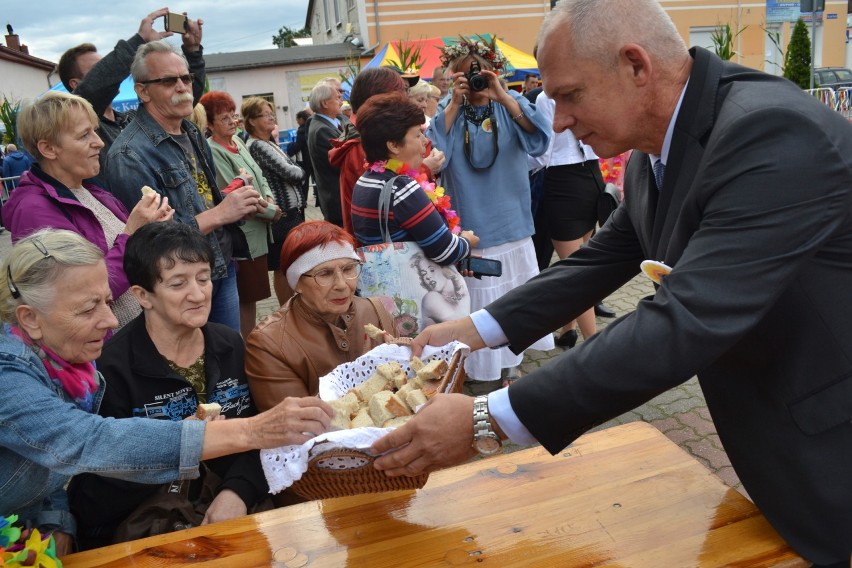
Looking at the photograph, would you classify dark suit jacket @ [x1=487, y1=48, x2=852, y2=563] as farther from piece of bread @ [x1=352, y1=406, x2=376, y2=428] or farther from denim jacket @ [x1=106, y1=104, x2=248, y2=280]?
denim jacket @ [x1=106, y1=104, x2=248, y2=280]

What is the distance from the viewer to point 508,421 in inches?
66.3

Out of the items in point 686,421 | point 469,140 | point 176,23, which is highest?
point 176,23

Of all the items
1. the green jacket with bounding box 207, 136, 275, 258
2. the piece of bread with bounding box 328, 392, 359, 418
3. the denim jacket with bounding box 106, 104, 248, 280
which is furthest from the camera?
the green jacket with bounding box 207, 136, 275, 258

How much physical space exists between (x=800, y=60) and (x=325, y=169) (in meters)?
17.4

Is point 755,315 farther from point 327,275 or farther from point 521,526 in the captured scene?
point 327,275

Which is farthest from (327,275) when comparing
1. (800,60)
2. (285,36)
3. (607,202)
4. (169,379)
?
(285,36)

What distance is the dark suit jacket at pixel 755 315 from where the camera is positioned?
4.55 ft

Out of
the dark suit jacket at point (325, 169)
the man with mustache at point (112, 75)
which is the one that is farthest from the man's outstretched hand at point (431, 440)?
the dark suit jacket at point (325, 169)

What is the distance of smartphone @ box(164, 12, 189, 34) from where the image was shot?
164 inches

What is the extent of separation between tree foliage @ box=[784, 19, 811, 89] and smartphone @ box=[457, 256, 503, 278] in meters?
17.3

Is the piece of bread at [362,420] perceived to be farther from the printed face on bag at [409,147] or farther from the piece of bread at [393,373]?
the printed face on bag at [409,147]

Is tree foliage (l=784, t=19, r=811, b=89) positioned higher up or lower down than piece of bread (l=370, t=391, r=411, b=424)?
higher up

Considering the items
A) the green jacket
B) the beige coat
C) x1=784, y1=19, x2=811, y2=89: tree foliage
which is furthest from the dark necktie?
x1=784, y1=19, x2=811, y2=89: tree foliage

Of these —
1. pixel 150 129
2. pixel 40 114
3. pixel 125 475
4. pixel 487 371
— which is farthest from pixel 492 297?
pixel 125 475
